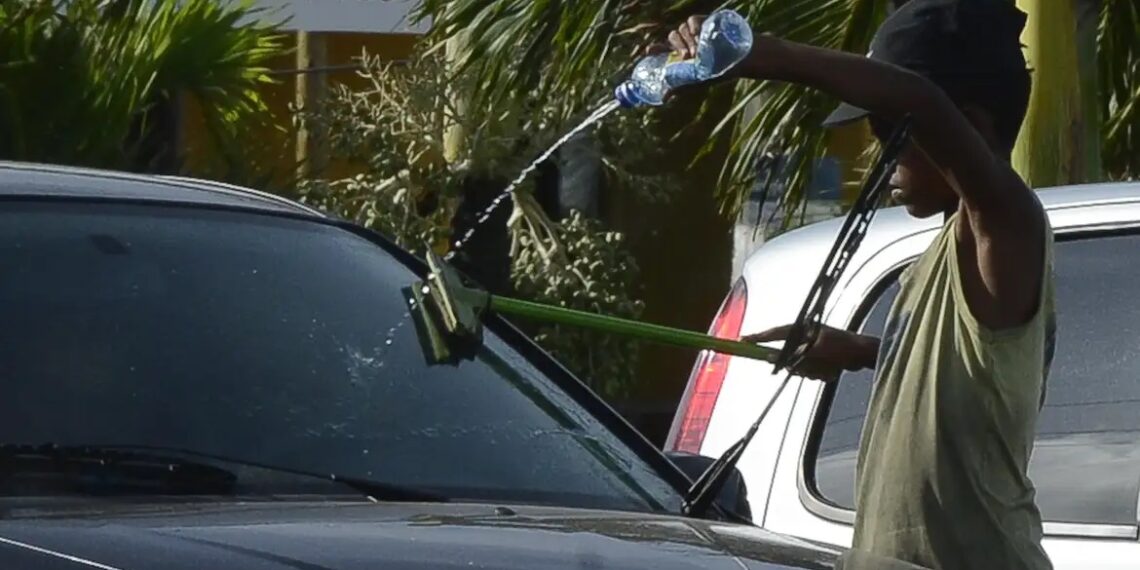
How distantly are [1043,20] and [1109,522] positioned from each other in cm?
239

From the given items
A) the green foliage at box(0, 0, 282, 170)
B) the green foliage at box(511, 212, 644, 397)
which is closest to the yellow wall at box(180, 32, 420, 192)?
the green foliage at box(0, 0, 282, 170)

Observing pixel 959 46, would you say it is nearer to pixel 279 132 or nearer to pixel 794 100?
pixel 794 100

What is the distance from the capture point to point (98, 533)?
2.59 metres

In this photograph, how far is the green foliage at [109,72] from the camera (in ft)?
27.5

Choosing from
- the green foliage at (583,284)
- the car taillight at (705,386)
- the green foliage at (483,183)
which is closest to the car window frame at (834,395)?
the car taillight at (705,386)

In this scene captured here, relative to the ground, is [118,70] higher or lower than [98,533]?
A: higher

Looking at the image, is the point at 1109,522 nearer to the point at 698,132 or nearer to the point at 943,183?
the point at 943,183

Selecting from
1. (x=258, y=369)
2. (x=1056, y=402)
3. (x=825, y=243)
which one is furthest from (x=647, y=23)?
(x=258, y=369)

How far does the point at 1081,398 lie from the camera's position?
4.14m

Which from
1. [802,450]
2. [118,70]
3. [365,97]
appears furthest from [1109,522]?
[365,97]

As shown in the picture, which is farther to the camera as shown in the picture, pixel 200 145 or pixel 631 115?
pixel 631 115

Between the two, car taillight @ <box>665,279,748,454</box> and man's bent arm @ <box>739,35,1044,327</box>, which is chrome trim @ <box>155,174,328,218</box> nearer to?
car taillight @ <box>665,279,748,454</box>

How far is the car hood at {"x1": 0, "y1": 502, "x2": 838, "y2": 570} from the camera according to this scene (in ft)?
8.21

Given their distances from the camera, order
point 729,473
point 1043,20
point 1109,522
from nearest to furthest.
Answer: point 729,473 → point 1109,522 → point 1043,20
